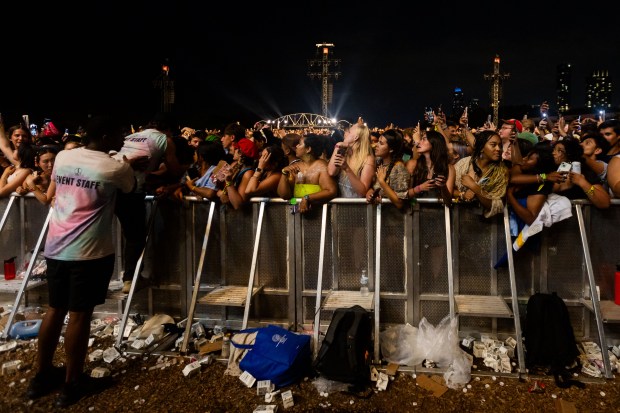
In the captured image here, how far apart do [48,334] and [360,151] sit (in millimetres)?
4151

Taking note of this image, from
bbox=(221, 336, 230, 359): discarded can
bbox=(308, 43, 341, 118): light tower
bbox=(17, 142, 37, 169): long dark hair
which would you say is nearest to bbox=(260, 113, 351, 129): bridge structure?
bbox=(308, 43, 341, 118): light tower

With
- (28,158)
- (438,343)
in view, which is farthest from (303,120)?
(438,343)

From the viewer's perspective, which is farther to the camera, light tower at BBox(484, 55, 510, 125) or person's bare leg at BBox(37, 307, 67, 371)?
light tower at BBox(484, 55, 510, 125)

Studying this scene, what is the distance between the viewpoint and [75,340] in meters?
4.41

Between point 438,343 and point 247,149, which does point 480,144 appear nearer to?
point 438,343

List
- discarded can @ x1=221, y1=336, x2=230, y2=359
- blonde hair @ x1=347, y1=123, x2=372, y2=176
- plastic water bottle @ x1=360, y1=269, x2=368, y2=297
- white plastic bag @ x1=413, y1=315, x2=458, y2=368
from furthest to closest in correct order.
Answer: blonde hair @ x1=347, y1=123, x2=372, y2=176 < plastic water bottle @ x1=360, y1=269, x2=368, y2=297 < discarded can @ x1=221, y1=336, x2=230, y2=359 < white plastic bag @ x1=413, y1=315, x2=458, y2=368

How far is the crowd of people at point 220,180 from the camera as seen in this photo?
4414 mm

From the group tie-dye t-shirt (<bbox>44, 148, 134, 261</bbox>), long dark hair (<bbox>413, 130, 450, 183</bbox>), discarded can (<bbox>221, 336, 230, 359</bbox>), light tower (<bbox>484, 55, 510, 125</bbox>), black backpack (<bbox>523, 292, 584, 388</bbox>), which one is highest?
light tower (<bbox>484, 55, 510, 125</bbox>)

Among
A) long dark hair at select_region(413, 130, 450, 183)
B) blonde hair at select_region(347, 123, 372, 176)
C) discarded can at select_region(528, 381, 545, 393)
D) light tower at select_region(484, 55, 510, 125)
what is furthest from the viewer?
light tower at select_region(484, 55, 510, 125)

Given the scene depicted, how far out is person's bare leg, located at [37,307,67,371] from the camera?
4480mm

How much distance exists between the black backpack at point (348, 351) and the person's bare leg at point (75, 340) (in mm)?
2312

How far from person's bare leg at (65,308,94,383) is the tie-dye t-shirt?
0.58 meters

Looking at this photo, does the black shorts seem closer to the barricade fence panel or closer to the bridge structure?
the barricade fence panel

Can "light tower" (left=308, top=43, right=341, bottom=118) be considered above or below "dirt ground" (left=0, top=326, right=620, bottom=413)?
above
